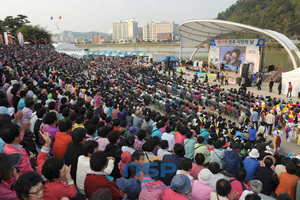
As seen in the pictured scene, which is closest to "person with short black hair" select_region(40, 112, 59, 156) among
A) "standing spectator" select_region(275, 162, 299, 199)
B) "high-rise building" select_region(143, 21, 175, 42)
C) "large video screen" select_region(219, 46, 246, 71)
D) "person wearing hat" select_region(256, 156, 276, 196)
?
"person wearing hat" select_region(256, 156, 276, 196)

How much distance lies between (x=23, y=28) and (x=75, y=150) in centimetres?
6396

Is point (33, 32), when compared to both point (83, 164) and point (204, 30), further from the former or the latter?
point (83, 164)

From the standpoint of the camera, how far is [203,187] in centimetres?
271

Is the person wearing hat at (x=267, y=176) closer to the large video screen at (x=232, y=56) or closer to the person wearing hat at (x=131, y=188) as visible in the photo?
the person wearing hat at (x=131, y=188)

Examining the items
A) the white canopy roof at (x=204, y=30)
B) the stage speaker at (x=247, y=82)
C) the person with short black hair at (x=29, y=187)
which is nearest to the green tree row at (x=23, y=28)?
the white canopy roof at (x=204, y=30)

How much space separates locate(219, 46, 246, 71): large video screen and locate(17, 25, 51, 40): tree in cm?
4972

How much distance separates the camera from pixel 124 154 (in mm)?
3113

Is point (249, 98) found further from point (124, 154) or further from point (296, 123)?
point (124, 154)

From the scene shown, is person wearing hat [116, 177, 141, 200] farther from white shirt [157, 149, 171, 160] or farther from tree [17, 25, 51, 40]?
tree [17, 25, 51, 40]

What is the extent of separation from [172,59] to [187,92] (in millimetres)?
13378

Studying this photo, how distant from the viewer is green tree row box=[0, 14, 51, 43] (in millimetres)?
54125

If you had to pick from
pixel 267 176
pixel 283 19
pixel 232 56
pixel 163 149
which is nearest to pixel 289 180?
pixel 267 176

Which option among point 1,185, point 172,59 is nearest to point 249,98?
point 1,185

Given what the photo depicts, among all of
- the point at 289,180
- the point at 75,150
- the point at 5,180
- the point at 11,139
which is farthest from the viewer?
the point at 289,180
